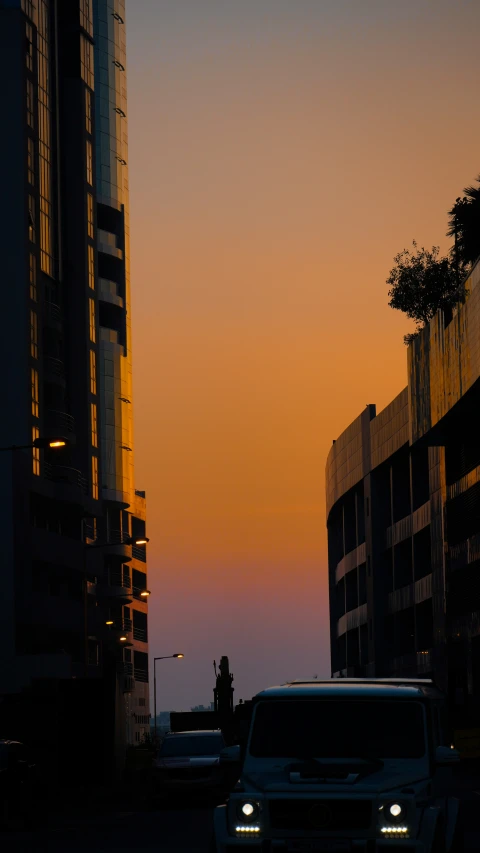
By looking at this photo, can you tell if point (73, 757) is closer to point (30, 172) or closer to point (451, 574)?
point (30, 172)

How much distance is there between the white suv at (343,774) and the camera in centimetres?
1186

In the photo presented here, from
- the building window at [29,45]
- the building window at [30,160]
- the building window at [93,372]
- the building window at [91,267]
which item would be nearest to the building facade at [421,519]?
the building window at [93,372]

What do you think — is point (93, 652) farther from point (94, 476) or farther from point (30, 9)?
point (30, 9)

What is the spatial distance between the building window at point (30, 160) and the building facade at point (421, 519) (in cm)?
2334

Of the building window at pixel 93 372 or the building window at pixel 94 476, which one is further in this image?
the building window at pixel 93 372

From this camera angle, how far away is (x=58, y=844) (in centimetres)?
2153

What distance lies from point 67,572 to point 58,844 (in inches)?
2216

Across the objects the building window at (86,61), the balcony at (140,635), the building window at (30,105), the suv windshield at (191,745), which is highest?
the building window at (86,61)

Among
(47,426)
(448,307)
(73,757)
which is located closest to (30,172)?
(47,426)

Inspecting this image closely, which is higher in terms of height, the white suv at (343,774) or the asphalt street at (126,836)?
the white suv at (343,774)

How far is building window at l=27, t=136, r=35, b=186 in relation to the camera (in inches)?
2990

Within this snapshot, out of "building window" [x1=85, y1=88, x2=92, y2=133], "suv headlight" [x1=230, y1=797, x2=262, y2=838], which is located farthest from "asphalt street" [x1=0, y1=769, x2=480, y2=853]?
"building window" [x1=85, y1=88, x2=92, y2=133]

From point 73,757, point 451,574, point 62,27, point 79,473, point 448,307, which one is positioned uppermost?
point 62,27

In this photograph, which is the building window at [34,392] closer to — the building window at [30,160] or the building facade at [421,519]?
the building window at [30,160]
